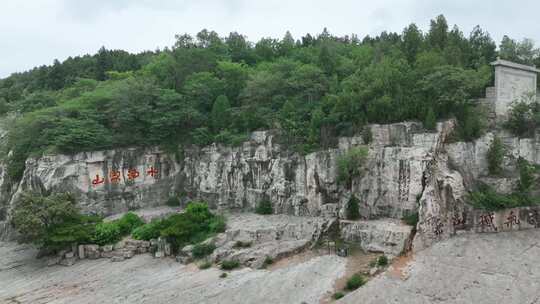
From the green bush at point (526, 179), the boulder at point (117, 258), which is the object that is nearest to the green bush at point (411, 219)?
the green bush at point (526, 179)

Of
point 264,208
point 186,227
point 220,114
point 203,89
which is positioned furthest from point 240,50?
point 186,227

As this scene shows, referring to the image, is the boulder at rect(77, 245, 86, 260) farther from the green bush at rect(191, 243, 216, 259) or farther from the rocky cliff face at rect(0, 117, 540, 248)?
the green bush at rect(191, 243, 216, 259)

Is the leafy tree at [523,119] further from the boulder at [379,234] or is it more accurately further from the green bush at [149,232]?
the green bush at [149,232]

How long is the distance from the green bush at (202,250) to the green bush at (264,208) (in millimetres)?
5132

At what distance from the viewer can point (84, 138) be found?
2881cm

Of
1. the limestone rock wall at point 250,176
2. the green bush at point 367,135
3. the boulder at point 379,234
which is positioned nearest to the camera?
the boulder at point 379,234

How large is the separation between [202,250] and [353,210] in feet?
29.2

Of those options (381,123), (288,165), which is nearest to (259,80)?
(288,165)

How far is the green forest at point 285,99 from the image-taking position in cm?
2414

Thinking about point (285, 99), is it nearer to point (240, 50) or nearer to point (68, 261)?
point (240, 50)

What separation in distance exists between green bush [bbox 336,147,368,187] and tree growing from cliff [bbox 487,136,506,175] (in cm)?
A: 721

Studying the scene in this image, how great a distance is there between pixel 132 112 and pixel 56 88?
28.3 metres

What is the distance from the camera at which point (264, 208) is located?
2661cm

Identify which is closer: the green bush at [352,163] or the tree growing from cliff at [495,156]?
the tree growing from cliff at [495,156]
